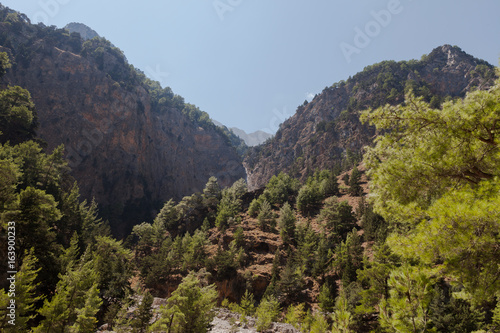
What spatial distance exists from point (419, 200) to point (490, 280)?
2485mm

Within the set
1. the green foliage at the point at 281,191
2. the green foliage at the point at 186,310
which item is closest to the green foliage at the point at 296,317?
the green foliage at the point at 186,310

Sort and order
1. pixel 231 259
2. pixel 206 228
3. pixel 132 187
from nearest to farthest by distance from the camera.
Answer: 1. pixel 231 259
2. pixel 206 228
3. pixel 132 187

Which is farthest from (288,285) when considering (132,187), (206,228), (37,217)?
(132,187)

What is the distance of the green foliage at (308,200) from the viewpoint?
5753 centimetres

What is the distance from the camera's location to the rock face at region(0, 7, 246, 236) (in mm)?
84562

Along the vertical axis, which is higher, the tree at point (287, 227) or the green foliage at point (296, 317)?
the tree at point (287, 227)

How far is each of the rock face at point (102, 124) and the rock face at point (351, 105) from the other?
166 feet

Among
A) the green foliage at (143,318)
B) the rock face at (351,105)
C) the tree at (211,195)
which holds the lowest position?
the green foliage at (143,318)

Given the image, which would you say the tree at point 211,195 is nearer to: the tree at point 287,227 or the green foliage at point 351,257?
the tree at point 287,227

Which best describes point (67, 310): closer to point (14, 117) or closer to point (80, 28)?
point (14, 117)

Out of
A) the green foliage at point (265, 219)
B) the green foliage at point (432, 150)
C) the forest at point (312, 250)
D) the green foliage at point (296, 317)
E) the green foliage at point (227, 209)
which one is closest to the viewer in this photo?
the forest at point (312, 250)

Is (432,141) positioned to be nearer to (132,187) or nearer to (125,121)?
(132,187)

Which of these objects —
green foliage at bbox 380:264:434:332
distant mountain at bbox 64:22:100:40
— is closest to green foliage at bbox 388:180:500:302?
green foliage at bbox 380:264:434:332

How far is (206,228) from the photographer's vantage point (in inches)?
2106
